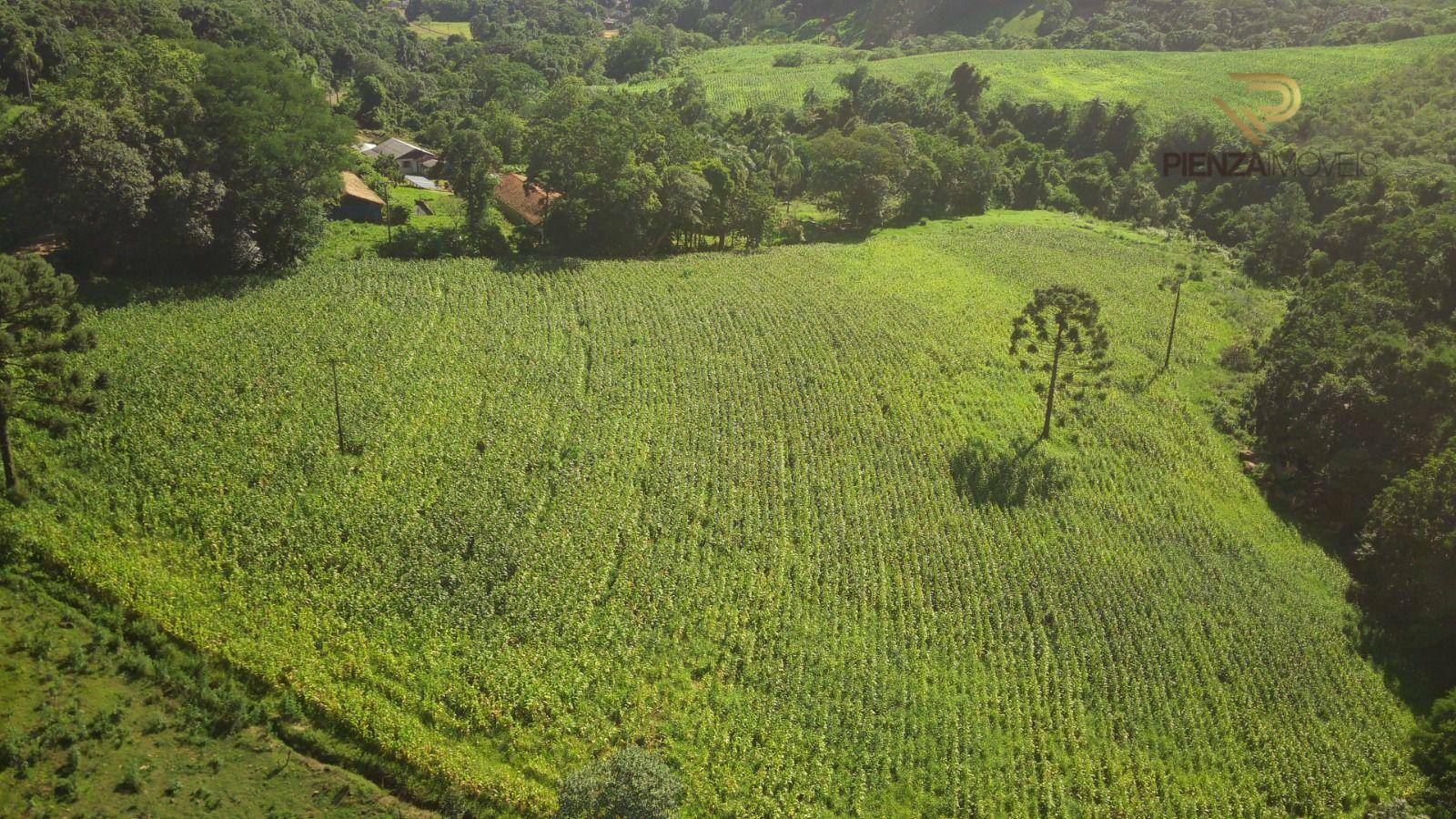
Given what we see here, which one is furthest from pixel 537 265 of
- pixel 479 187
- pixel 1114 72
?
pixel 1114 72

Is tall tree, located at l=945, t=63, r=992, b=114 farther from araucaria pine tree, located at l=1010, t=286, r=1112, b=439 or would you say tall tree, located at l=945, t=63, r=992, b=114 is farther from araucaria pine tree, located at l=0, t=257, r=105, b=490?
araucaria pine tree, located at l=0, t=257, r=105, b=490

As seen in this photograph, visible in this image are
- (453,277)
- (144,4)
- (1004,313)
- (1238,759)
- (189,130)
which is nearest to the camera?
(1238,759)

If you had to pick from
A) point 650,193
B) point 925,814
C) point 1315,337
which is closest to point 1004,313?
point 1315,337

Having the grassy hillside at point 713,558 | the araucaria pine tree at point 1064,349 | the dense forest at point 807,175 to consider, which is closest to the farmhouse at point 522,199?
the dense forest at point 807,175

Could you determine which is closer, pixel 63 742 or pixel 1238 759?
pixel 63 742

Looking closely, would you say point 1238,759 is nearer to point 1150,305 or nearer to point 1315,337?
point 1315,337

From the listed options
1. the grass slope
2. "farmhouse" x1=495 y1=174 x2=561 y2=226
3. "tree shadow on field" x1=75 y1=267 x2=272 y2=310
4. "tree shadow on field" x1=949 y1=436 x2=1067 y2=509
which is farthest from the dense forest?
the grass slope
